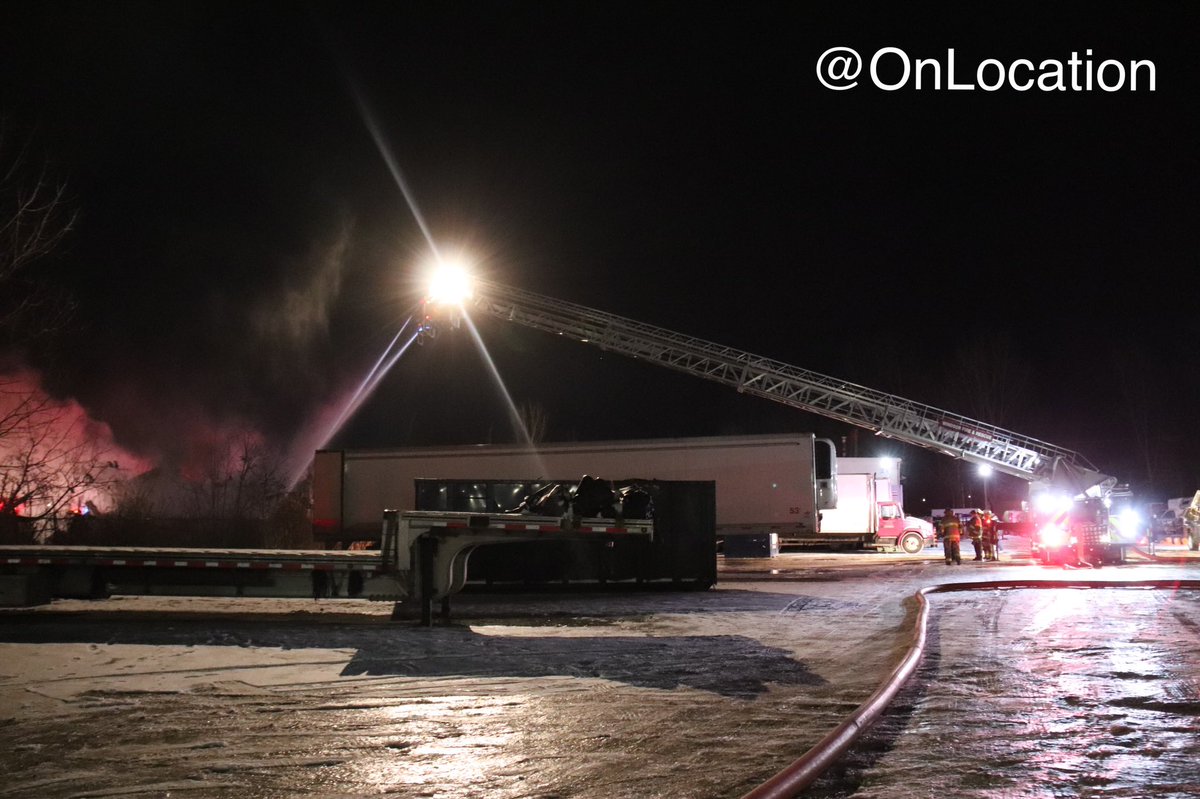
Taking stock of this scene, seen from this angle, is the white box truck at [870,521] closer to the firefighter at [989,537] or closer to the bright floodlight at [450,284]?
the firefighter at [989,537]

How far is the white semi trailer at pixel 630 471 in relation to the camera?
1045 inches

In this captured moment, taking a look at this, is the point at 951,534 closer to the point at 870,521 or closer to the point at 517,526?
the point at 870,521

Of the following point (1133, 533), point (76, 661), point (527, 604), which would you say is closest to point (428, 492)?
point (527, 604)

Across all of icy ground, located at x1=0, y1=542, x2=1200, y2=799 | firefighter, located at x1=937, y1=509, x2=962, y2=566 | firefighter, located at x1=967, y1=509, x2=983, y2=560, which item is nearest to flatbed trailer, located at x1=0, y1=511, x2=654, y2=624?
icy ground, located at x1=0, y1=542, x2=1200, y2=799

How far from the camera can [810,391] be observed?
28500 mm

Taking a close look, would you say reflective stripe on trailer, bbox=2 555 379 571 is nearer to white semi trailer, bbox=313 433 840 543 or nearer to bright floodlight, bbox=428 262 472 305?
white semi trailer, bbox=313 433 840 543

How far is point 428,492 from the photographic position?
71.4 ft

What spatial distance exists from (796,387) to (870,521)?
6.61m

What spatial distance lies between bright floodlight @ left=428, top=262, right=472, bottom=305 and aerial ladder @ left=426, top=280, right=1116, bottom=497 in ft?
0.99

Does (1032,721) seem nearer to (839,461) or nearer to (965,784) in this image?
(965,784)

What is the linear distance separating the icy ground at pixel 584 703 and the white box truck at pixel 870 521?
18040 mm

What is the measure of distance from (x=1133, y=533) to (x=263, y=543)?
29890 mm

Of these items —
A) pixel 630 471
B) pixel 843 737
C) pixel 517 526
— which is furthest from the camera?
pixel 630 471

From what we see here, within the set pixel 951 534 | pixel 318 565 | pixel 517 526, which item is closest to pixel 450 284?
pixel 951 534
